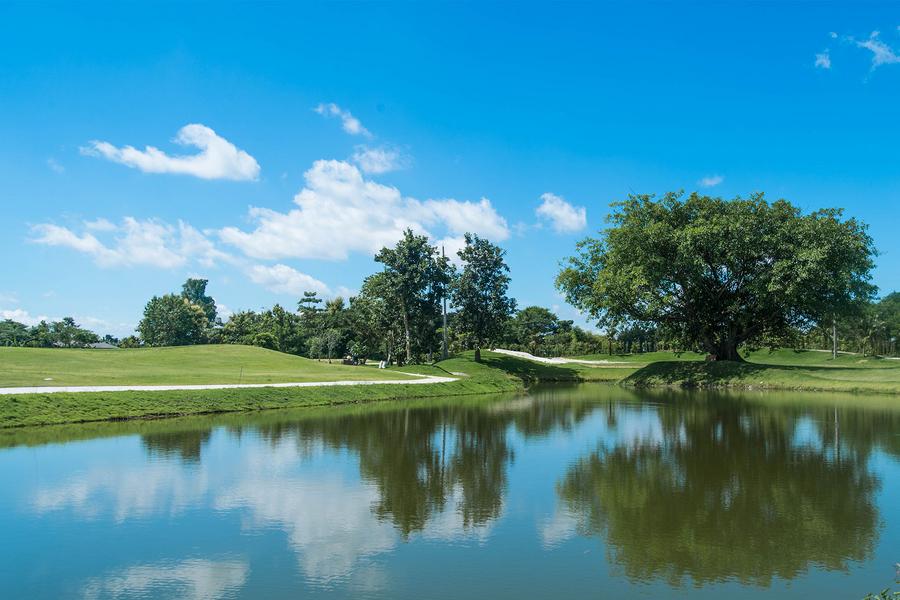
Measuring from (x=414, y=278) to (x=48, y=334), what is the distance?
62.3 meters

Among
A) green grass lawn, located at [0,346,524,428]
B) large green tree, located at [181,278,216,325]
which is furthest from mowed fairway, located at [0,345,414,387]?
large green tree, located at [181,278,216,325]

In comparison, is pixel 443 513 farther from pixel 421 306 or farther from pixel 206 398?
pixel 421 306

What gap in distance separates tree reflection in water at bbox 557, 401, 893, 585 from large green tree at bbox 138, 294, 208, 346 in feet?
293

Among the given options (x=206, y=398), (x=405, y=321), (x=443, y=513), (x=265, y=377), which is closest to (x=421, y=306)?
(x=405, y=321)

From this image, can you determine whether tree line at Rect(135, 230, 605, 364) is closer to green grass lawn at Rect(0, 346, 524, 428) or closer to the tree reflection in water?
green grass lawn at Rect(0, 346, 524, 428)

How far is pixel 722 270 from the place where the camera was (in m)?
52.1

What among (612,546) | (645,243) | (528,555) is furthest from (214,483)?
(645,243)

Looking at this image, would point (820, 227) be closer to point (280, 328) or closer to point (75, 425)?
point (75, 425)

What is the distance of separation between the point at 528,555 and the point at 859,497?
8.17m

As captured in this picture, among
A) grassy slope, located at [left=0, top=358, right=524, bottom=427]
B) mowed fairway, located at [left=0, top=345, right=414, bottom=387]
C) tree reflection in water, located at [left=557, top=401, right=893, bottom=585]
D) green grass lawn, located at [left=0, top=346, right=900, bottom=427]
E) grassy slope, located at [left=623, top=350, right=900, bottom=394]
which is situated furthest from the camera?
grassy slope, located at [left=623, top=350, right=900, bottom=394]

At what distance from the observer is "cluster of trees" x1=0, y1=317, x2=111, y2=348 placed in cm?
9000

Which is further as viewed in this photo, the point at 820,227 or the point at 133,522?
the point at 820,227

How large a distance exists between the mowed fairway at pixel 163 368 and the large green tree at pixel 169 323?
133 feet

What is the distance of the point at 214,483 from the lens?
14.4m
